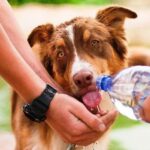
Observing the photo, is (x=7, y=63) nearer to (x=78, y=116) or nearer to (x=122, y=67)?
(x=78, y=116)

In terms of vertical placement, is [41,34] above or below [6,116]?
above

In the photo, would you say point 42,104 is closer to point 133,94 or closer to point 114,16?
point 133,94

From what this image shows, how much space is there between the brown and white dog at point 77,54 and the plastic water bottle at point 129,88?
0.24ft

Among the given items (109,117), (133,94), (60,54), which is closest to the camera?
(133,94)

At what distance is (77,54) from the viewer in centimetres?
143

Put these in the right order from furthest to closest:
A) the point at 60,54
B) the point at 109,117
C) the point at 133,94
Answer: the point at 60,54 → the point at 109,117 → the point at 133,94

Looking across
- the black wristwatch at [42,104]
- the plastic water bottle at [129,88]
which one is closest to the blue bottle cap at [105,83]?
the plastic water bottle at [129,88]

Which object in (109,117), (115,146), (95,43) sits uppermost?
(95,43)

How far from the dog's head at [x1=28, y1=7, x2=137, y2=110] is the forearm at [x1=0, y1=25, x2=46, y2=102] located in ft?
0.47

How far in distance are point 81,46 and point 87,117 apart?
0.73 feet

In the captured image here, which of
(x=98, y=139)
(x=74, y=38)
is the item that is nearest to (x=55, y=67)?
(x=74, y=38)

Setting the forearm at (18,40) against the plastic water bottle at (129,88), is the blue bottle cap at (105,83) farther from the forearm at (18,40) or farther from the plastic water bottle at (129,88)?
the forearm at (18,40)

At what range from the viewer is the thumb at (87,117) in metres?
1.29

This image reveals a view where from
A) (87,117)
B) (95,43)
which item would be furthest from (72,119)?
(95,43)
